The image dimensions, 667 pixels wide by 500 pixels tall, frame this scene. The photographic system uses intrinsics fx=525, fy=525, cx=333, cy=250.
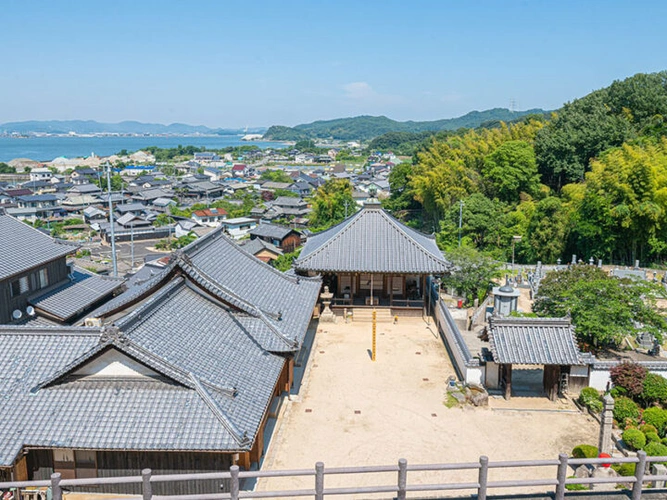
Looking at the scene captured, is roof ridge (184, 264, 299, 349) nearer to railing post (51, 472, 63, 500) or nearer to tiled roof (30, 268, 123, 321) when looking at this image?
tiled roof (30, 268, 123, 321)

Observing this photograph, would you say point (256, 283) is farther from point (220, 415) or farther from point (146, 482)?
point (146, 482)

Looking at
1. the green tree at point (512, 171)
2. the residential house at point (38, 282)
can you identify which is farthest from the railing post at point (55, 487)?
the green tree at point (512, 171)

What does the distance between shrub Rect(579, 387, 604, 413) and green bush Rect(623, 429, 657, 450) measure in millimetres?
1765

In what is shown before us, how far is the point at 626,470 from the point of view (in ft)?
37.2

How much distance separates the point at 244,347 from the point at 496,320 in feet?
26.1

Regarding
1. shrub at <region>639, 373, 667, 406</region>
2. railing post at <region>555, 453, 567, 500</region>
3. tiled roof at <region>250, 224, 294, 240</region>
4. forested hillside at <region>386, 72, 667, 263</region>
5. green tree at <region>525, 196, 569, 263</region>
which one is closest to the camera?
railing post at <region>555, 453, 567, 500</region>

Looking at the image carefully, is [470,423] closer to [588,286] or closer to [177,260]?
[588,286]

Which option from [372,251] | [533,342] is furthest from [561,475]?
[372,251]

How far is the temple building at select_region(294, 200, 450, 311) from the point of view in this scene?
23.4 m

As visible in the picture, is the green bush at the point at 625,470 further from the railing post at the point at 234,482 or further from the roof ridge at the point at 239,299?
the roof ridge at the point at 239,299

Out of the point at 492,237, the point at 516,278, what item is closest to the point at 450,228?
the point at 492,237

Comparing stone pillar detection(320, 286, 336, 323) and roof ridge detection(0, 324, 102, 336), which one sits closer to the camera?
roof ridge detection(0, 324, 102, 336)

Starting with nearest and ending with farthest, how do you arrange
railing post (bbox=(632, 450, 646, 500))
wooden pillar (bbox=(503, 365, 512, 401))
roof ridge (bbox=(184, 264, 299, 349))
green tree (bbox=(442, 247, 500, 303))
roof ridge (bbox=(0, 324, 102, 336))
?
1. railing post (bbox=(632, 450, 646, 500))
2. roof ridge (bbox=(0, 324, 102, 336))
3. roof ridge (bbox=(184, 264, 299, 349))
4. wooden pillar (bbox=(503, 365, 512, 401))
5. green tree (bbox=(442, 247, 500, 303))

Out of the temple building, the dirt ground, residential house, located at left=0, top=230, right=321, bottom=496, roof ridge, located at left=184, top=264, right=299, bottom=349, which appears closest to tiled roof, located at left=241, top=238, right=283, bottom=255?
the temple building
